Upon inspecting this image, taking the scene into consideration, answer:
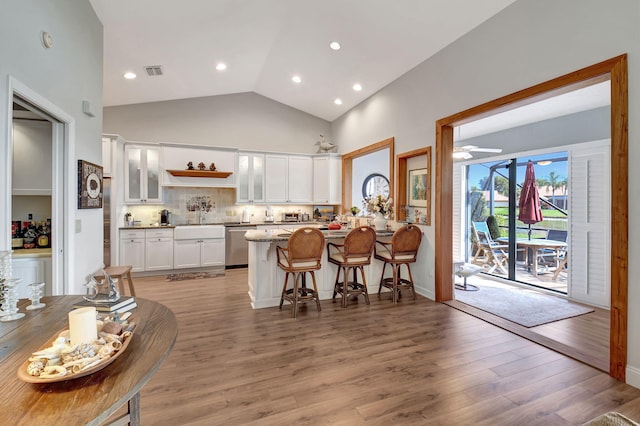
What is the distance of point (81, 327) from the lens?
1051mm

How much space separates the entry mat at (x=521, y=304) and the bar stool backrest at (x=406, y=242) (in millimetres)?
955

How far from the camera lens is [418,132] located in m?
4.57

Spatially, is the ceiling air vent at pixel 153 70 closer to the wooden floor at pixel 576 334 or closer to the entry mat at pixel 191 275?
the entry mat at pixel 191 275

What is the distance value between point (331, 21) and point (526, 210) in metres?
4.36

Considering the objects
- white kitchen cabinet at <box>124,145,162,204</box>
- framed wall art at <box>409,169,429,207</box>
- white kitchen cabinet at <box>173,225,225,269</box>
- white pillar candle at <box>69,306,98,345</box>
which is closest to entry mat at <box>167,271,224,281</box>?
white kitchen cabinet at <box>173,225,225,269</box>

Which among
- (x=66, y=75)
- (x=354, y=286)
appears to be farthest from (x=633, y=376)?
(x=66, y=75)

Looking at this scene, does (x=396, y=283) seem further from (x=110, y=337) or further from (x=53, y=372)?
(x=53, y=372)

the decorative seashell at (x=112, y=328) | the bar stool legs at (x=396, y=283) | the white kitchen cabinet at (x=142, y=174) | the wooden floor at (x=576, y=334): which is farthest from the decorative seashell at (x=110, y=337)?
the white kitchen cabinet at (x=142, y=174)

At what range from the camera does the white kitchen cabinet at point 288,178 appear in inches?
272

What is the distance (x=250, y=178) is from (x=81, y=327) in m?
5.81

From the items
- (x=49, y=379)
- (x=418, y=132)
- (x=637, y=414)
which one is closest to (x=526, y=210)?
(x=418, y=132)

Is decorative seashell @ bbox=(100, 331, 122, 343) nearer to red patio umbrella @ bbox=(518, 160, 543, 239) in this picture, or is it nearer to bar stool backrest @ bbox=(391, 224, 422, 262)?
bar stool backrest @ bbox=(391, 224, 422, 262)

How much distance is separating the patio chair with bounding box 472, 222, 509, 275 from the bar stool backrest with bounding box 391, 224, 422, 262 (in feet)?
7.72

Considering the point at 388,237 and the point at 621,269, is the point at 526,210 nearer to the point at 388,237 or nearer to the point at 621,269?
the point at 388,237
